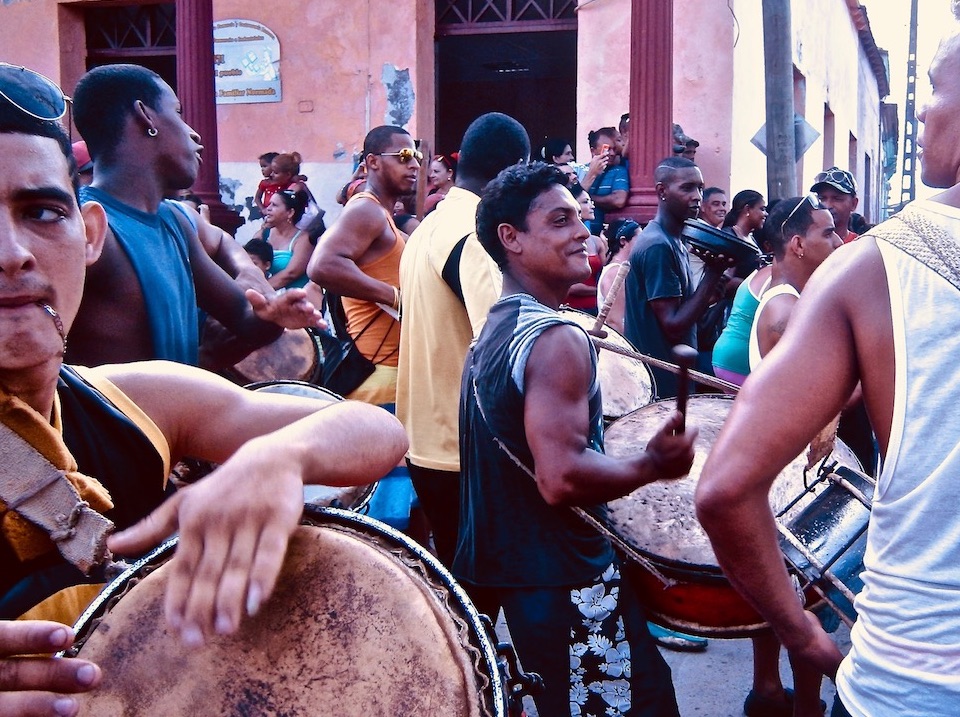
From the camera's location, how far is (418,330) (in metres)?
3.76

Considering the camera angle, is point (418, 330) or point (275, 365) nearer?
Answer: point (418, 330)

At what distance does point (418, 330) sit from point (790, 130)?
5219 millimetres

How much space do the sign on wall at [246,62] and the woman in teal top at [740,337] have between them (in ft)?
26.1

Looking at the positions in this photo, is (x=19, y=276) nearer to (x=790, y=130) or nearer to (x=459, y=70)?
(x=790, y=130)

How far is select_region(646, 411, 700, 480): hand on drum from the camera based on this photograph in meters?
2.32

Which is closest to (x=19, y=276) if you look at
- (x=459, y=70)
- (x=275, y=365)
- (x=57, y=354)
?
(x=57, y=354)

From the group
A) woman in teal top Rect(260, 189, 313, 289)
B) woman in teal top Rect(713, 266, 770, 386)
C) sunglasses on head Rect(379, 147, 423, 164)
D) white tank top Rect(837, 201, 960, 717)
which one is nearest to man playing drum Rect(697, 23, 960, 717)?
white tank top Rect(837, 201, 960, 717)

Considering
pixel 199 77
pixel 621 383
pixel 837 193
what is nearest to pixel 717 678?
pixel 621 383

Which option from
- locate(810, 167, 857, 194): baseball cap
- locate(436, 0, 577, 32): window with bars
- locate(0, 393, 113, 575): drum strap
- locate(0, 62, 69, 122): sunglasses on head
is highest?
locate(436, 0, 577, 32): window with bars

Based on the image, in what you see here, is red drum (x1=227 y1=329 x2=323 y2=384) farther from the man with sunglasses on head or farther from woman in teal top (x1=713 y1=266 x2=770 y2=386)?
woman in teal top (x1=713 y1=266 x2=770 y2=386)

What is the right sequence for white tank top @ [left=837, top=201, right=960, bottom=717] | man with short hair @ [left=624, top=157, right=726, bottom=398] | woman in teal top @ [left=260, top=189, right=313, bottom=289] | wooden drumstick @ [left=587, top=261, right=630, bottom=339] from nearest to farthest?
white tank top @ [left=837, top=201, right=960, bottom=717], wooden drumstick @ [left=587, top=261, right=630, bottom=339], man with short hair @ [left=624, top=157, right=726, bottom=398], woman in teal top @ [left=260, top=189, right=313, bottom=289]

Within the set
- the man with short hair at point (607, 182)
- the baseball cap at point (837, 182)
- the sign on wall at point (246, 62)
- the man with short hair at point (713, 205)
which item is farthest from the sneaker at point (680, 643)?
the sign on wall at point (246, 62)

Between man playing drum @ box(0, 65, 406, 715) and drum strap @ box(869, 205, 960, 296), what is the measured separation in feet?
2.81

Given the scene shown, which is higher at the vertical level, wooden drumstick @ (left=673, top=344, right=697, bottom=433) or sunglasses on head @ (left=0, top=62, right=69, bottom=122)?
sunglasses on head @ (left=0, top=62, right=69, bottom=122)
